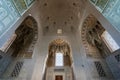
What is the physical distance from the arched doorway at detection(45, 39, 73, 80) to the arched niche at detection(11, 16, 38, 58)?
7.80 feet

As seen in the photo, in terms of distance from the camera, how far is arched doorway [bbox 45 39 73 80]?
12.3 m

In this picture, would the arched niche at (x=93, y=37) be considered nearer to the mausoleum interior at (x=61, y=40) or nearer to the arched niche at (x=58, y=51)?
the mausoleum interior at (x=61, y=40)

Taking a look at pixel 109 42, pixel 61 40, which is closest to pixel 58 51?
pixel 61 40

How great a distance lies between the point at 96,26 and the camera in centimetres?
985

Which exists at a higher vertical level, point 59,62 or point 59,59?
point 59,59

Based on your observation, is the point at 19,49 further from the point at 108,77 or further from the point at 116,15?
the point at 116,15

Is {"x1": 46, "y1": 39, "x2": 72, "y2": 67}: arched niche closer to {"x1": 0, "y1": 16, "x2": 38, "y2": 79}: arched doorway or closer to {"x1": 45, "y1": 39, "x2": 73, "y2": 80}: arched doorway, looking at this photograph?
{"x1": 45, "y1": 39, "x2": 73, "y2": 80}: arched doorway

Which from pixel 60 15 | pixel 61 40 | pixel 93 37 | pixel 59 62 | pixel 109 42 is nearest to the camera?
pixel 109 42

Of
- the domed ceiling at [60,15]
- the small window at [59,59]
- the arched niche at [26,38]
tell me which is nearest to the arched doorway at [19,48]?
the arched niche at [26,38]

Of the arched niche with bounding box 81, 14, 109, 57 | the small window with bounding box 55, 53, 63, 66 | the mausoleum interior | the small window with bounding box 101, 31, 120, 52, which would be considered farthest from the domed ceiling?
the small window with bounding box 55, 53, 63, 66

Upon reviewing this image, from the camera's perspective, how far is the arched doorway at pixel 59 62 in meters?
12.3

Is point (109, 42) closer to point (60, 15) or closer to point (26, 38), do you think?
point (60, 15)

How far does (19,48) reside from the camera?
9828 mm

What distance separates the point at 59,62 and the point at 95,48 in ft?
14.0
